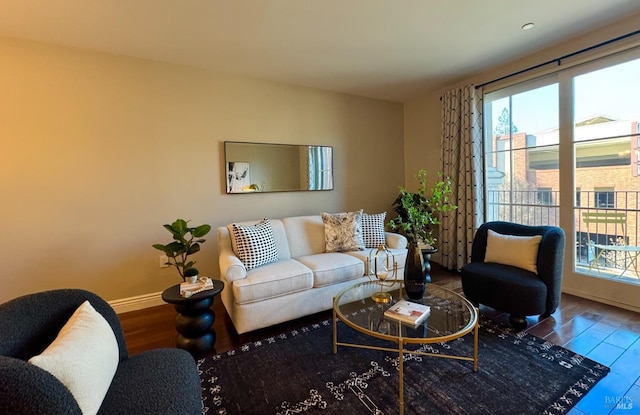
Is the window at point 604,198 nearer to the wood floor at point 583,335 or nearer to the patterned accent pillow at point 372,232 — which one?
the wood floor at point 583,335

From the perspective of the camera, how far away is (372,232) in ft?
10.8

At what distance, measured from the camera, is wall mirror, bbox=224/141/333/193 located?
3.36 m

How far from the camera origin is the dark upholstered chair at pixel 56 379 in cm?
76

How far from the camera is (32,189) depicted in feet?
8.32

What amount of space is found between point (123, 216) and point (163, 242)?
1.47 ft

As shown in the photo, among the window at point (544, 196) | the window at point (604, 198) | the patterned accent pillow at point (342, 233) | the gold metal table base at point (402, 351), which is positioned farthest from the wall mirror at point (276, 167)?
the window at point (604, 198)

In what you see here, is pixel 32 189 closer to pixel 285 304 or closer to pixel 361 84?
pixel 285 304

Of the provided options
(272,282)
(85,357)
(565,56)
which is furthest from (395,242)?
(85,357)

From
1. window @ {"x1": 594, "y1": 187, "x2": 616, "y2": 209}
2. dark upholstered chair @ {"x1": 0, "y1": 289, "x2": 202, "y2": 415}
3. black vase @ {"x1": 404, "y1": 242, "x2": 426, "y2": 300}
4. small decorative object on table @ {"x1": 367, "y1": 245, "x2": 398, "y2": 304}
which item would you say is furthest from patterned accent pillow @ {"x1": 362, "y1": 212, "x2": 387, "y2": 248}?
dark upholstered chair @ {"x1": 0, "y1": 289, "x2": 202, "y2": 415}

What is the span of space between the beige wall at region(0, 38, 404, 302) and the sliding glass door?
8.91 ft

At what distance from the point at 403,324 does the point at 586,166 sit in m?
2.69

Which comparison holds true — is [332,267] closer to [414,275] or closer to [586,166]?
[414,275]

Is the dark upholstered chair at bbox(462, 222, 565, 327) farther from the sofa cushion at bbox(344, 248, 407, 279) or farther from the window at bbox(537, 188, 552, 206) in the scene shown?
the window at bbox(537, 188, 552, 206)

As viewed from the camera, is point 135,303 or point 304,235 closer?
point 135,303
